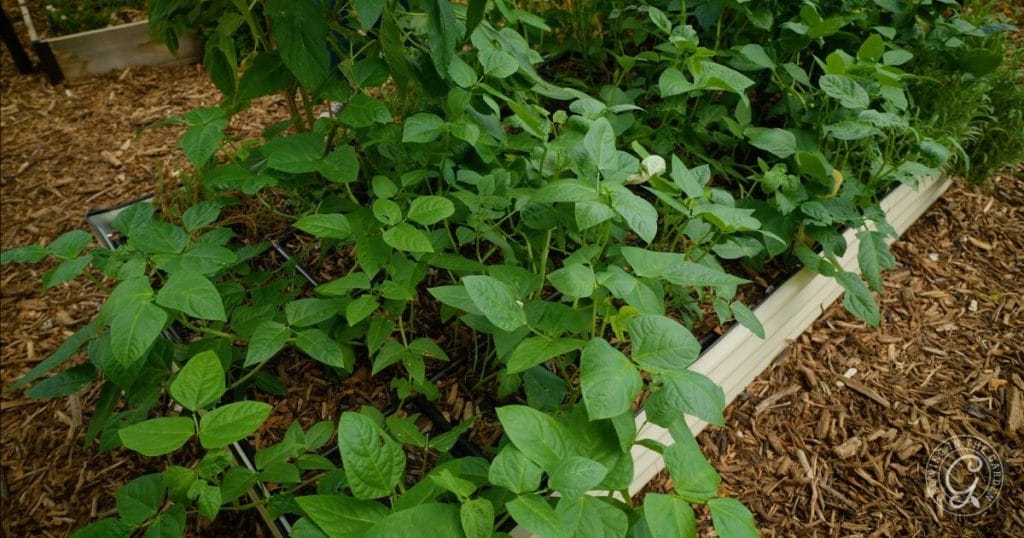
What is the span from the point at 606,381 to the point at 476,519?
0.25m

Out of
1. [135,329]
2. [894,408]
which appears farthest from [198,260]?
[894,408]

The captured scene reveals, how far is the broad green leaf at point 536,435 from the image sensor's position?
87 cm

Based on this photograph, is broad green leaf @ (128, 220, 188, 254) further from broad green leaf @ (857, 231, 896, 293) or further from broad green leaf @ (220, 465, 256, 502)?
broad green leaf @ (857, 231, 896, 293)

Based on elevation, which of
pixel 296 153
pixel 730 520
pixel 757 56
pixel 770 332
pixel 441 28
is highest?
pixel 441 28

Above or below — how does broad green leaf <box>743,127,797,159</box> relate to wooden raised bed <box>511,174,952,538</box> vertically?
above

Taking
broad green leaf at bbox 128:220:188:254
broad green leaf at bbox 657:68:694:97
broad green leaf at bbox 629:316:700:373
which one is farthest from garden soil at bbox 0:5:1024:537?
broad green leaf at bbox 657:68:694:97

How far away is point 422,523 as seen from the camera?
82 cm

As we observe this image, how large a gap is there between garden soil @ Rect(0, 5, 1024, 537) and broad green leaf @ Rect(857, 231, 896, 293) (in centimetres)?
28

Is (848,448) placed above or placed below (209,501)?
below

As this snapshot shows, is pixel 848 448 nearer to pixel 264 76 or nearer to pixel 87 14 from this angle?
pixel 264 76

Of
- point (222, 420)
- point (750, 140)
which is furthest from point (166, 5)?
point (750, 140)

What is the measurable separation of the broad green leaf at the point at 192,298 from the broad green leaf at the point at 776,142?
1.24m

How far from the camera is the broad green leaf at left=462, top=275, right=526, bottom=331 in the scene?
3.20ft

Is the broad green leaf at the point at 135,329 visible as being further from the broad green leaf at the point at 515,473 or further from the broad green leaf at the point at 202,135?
the broad green leaf at the point at 515,473
